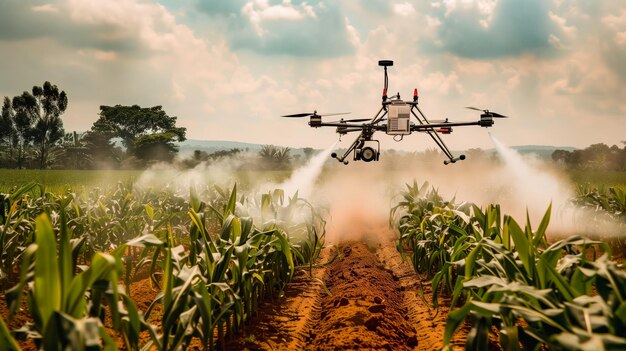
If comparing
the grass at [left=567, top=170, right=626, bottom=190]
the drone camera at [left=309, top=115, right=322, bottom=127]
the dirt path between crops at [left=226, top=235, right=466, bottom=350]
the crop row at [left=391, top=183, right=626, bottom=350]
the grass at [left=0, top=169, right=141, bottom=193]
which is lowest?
the dirt path between crops at [left=226, top=235, right=466, bottom=350]

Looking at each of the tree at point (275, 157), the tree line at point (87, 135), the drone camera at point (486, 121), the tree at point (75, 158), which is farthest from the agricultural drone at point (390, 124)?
the tree at point (75, 158)

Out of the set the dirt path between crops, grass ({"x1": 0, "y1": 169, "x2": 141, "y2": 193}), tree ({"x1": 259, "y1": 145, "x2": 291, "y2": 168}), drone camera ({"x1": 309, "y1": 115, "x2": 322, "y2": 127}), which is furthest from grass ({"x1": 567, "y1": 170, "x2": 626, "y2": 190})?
tree ({"x1": 259, "y1": 145, "x2": 291, "y2": 168})

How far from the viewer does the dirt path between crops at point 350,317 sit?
5.18 meters

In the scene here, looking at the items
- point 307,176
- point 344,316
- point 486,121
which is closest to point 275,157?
point 307,176

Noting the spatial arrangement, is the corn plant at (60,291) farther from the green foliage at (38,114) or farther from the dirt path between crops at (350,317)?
the green foliage at (38,114)

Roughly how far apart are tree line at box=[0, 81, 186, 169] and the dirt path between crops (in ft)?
222

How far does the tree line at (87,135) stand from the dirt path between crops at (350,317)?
222ft

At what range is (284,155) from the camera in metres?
60.7

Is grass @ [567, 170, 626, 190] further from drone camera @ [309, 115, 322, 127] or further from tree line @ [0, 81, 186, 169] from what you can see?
tree line @ [0, 81, 186, 169]

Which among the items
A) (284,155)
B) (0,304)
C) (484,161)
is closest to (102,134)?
(284,155)

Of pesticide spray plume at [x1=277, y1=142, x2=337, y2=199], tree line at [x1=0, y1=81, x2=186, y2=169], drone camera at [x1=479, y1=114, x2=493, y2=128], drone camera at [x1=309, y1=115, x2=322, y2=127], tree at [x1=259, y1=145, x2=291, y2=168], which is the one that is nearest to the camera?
drone camera at [x1=479, y1=114, x2=493, y2=128]

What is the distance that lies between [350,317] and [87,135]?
84350 millimetres

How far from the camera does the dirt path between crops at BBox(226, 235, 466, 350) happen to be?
518 centimetres

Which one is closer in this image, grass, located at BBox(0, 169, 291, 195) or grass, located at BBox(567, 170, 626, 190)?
grass, located at BBox(0, 169, 291, 195)
